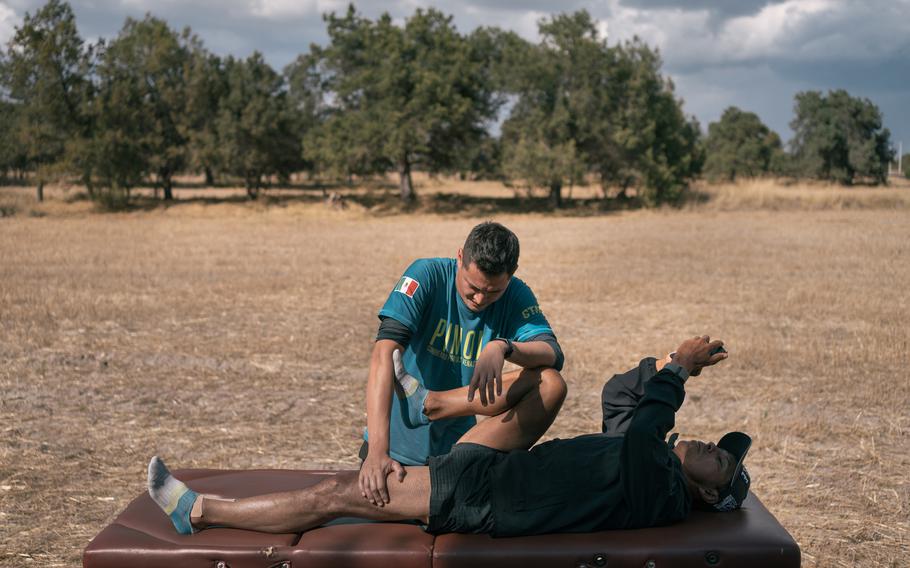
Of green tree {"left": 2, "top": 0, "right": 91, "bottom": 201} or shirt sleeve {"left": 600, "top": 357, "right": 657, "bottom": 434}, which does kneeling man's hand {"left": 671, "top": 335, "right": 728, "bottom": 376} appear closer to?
shirt sleeve {"left": 600, "top": 357, "right": 657, "bottom": 434}

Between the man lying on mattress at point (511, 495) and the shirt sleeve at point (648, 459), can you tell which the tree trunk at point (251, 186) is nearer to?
the man lying on mattress at point (511, 495)

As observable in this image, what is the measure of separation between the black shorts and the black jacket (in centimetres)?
5

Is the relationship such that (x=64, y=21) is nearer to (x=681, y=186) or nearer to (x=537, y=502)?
(x=681, y=186)

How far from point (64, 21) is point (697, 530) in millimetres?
41805

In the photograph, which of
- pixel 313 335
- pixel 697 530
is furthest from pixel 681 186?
pixel 697 530

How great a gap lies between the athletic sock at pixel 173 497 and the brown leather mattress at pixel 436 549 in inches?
2.5

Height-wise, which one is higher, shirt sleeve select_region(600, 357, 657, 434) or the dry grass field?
shirt sleeve select_region(600, 357, 657, 434)

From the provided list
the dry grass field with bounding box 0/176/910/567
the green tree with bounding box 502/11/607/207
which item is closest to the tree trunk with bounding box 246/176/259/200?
the green tree with bounding box 502/11/607/207

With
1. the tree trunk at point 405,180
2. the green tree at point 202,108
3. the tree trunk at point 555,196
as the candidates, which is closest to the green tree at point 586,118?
the tree trunk at point 555,196

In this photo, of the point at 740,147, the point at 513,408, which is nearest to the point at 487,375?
the point at 513,408

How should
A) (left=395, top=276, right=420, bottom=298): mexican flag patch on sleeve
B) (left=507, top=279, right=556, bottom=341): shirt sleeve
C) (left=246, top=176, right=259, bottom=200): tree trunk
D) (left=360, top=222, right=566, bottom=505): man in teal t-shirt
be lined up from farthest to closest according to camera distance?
(left=246, top=176, right=259, bottom=200): tree trunk, (left=507, top=279, right=556, bottom=341): shirt sleeve, (left=395, top=276, right=420, bottom=298): mexican flag patch on sleeve, (left=360, top=222, right=566, bottom=505): man in teal t-shirt

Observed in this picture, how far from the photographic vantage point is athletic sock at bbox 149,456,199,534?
387cm

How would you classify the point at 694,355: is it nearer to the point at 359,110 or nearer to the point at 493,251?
the point at 493,251

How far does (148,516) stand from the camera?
4.10 metres
